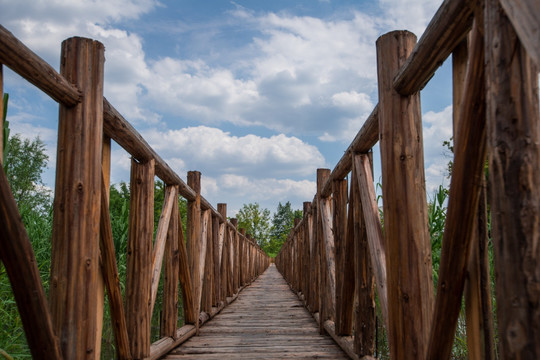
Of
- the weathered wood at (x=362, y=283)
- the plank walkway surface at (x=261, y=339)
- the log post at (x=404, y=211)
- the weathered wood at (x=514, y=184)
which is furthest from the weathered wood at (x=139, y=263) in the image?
the weathered wood at (x=514, y=184)

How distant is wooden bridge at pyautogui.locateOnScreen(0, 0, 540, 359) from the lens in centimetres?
99

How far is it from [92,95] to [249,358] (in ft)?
6.78

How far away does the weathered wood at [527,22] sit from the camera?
872 mm

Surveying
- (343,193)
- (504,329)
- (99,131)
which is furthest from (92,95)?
(343,193)

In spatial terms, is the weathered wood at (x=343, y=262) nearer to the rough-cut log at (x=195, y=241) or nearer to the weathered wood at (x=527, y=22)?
the rough-cut log at (x=195, y=241)

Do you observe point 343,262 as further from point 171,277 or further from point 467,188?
point 467,188

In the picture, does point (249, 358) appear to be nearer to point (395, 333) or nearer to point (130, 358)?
point (130, 358)

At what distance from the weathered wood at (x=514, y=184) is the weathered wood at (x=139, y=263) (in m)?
2.10

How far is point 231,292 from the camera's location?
750cm

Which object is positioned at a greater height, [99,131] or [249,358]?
[99,131]

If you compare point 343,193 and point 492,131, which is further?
point 343,193

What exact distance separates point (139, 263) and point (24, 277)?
127 centimetres

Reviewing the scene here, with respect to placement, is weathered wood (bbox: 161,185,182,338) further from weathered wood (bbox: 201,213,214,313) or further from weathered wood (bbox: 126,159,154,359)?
weathered wood (bbox: 201,213,214,313)

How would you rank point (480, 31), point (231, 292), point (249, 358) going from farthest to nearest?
1. point (231, 292)
2. point (249, 358)
3. point (480, 31)
